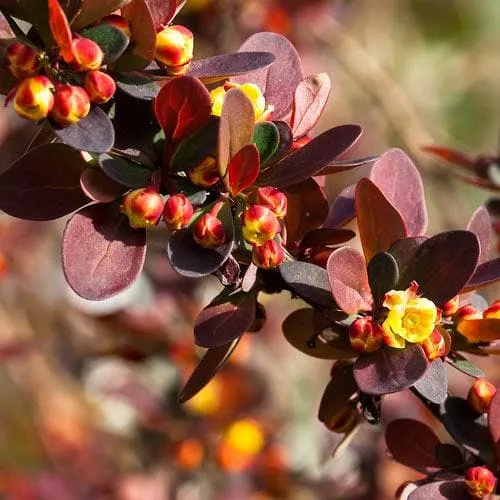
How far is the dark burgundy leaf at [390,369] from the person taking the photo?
55cm

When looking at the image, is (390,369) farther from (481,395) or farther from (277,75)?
(277,75)

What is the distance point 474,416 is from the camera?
68 centimetres

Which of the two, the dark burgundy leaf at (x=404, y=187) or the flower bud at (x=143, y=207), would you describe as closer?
the flower bud at (x=143, y=207)

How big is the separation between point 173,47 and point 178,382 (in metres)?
1.06

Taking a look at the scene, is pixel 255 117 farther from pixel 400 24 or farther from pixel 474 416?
pixel 400 24

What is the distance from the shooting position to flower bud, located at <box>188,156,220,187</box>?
0.58 meters

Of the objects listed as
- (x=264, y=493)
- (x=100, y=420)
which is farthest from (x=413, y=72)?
(x=264, y=493)

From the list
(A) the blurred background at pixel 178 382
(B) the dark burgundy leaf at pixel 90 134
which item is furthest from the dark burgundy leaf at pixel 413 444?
(B) the dark burgundy leaf at pixel 90 134

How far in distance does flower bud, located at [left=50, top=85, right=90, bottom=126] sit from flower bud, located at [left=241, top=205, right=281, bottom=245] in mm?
131

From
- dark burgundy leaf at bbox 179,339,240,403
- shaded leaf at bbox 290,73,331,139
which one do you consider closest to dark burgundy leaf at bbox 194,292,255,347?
dark burgundy leaf at bbox 179,339,240,403

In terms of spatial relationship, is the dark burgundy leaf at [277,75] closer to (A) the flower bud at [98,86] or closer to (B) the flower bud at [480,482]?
(A) the flower bud at [98,86]

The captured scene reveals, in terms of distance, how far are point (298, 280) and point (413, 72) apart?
13.4 feet

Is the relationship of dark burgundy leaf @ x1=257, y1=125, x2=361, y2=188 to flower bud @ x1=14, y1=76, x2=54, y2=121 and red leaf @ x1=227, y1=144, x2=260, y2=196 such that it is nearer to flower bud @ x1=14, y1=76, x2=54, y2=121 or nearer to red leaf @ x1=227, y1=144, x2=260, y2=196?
red leaf @ x1=227, y1=144, x2=260, y2=196

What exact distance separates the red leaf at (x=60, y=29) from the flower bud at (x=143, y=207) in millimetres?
101
